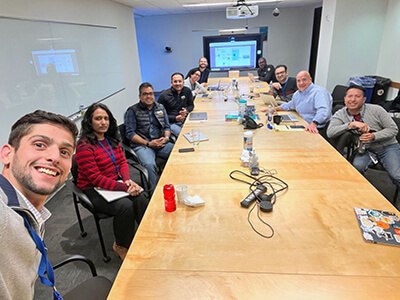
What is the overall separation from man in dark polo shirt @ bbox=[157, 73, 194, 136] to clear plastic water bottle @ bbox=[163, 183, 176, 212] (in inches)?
89.8

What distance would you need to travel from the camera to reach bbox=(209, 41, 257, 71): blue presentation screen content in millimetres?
7531

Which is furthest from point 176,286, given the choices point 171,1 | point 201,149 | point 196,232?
point 171,1

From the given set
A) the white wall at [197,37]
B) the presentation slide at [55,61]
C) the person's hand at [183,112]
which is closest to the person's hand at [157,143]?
the person's hand at [183,112]

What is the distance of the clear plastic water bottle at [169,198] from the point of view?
146cm

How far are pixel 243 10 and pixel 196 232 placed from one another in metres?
4.37

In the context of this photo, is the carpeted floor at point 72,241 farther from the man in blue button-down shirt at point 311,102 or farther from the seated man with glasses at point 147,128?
the man in blue button-down shirt at point 311,102

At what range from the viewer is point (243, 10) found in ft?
14.7

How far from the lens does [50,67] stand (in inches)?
126

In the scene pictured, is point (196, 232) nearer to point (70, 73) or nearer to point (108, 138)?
point (108, 138)

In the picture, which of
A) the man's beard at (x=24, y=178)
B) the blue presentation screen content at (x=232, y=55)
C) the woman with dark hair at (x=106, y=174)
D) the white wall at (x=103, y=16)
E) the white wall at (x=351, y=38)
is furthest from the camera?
the blue presentation screen content at (x=232, y=55)

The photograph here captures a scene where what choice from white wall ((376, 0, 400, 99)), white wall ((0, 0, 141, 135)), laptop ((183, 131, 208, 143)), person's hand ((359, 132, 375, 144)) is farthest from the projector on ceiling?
person's hand ((359, 132, 375, 144))

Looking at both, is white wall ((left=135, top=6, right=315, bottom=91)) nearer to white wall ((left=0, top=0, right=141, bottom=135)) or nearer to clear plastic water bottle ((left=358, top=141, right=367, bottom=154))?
white wall ((left=0, top=0, right=141, bottom=135))

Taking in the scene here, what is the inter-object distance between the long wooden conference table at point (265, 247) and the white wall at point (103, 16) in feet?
8.69

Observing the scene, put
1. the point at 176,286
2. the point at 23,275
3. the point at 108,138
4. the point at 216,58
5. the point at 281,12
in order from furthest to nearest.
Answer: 1. the point at 281,12
2. the point at 216,58
3. the point at 108,138
4. the point at 176,286
5. the point at 23,275
